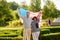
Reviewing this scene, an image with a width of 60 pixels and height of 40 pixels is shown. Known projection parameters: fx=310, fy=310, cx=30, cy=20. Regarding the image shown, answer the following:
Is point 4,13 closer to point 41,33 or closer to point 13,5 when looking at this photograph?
point 13,5

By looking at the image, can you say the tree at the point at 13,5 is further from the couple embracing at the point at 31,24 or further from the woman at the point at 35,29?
the woman at the point at 35,29

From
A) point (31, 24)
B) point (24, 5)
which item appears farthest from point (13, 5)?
point (31, 24)

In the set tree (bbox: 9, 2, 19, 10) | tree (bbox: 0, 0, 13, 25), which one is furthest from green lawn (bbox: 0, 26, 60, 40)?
tree (bbox: 9, 2, 19, 10)

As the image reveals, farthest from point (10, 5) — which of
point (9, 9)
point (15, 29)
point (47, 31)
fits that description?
point (47, 31)

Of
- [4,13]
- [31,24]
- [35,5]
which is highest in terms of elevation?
[35,5]

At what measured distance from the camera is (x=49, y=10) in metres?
4.94

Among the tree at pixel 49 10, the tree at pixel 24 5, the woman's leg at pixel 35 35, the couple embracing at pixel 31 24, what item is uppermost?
the tree at pixel 24 5

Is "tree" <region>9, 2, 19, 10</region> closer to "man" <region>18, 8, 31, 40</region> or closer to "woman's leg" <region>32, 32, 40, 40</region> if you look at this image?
"man" <region>18, 8, 31, 40</region>

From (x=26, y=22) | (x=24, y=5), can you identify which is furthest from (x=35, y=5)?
(x=26, y=22)

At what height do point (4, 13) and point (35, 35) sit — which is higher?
point (4, 13)

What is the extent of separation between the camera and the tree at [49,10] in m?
4.93

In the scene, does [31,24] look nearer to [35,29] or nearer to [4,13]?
[35,29]

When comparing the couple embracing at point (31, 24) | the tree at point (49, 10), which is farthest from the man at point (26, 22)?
the tree at point (49, 10)

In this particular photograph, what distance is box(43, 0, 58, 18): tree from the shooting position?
493cm
